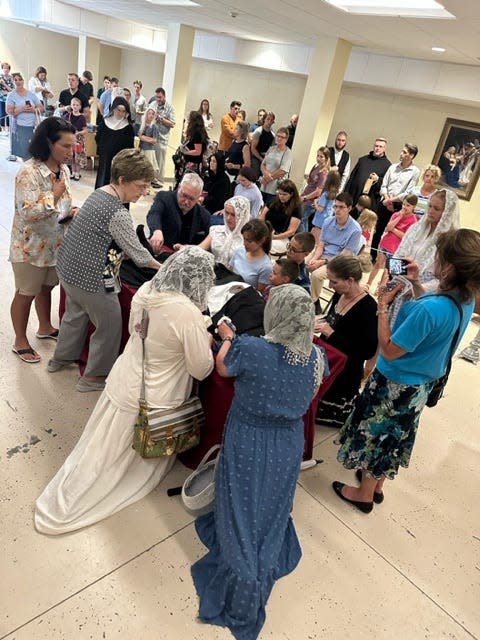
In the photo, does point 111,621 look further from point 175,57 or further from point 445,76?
point 175,57

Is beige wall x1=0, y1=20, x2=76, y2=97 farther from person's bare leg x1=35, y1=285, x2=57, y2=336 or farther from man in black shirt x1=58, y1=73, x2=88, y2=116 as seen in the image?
person's bare leg x1=35, y1=285, x2=57, y2=336

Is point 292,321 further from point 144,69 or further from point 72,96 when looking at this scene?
point 144,69

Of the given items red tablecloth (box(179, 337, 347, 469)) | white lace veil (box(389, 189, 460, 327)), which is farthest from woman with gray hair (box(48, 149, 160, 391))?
white lace veil (box(389, 189, 460, 327))

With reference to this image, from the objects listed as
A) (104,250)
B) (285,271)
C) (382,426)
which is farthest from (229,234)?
(382,426)

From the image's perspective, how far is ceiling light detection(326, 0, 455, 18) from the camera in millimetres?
3987

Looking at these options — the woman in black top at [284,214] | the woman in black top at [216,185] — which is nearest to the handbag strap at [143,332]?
the woman in black top at [284,214]

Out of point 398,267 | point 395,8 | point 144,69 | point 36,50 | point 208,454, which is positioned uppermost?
point 395,8

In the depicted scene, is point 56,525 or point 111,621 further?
point 56,525

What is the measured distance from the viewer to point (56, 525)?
1.88 meters

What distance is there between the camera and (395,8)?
13.9 feet

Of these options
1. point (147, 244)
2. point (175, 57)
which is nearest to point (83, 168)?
point (175, 57)

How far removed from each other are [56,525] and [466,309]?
6.55 feet

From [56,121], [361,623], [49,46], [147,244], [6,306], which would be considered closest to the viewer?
[361,623]

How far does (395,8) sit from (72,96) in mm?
5702
